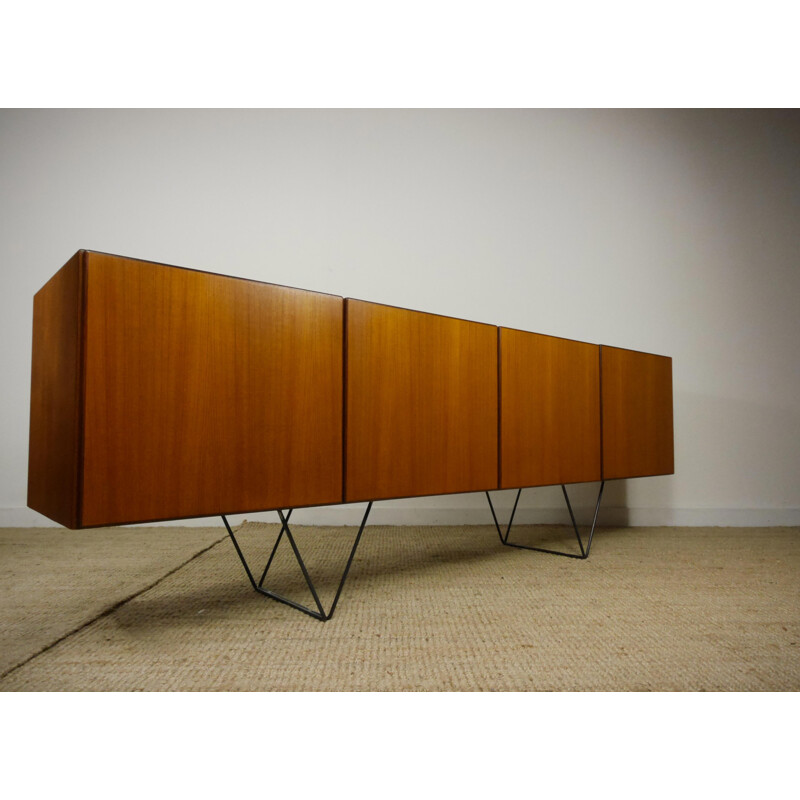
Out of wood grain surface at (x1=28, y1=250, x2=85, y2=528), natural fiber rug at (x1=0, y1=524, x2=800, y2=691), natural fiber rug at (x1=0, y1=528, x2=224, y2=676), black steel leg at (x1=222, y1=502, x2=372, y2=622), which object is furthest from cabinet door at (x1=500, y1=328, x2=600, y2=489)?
natural fiber rug at (x1=0, y1=528, x2=224, y2=676)

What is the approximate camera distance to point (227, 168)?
2.97 m

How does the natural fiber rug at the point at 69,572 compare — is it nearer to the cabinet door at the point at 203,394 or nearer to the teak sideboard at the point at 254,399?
the teak sideboard at the point at 254,399

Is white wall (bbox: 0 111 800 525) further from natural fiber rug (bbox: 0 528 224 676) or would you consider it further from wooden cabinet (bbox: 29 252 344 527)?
wooden cabinet (bbox: 29 252 344 527)

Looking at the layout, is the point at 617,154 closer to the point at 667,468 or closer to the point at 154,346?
the point at 667,468

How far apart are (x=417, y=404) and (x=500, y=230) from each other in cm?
184

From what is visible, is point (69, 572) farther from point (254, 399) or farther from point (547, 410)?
point (547, 410)

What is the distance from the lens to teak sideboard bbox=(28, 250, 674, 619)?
3.45ft

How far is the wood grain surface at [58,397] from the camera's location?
1022 mm

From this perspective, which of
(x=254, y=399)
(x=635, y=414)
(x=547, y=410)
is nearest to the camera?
(x=254, y=399)

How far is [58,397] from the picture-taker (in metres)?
1.12

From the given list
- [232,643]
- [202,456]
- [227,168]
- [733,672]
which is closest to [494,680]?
[733,672]

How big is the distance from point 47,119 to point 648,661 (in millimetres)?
4000

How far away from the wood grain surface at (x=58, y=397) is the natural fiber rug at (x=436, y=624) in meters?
0.42

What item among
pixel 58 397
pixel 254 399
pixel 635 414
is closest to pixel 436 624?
pixel 254 399
